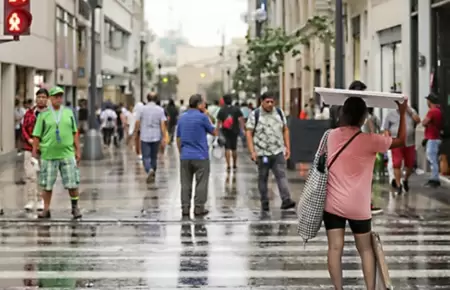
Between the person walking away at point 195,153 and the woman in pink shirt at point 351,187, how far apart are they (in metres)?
6.71

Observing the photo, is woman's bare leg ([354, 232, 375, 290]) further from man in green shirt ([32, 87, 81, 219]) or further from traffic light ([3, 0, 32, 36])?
traffic light ([3, 0, 32, 36])

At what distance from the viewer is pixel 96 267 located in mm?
9797

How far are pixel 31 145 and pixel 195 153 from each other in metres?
3.50

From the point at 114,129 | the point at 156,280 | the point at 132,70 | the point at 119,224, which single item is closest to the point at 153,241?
the point at 119,224

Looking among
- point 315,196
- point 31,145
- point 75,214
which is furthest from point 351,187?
point 31,145

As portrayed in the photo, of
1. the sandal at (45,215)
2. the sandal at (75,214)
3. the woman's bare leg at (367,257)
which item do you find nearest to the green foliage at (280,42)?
the sandal at (75,214)

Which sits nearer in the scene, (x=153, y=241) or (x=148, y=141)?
(x=153, y=241)

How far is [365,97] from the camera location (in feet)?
24.2

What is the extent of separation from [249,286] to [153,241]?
3.27 meters

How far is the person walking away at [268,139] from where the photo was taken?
14.1 metres

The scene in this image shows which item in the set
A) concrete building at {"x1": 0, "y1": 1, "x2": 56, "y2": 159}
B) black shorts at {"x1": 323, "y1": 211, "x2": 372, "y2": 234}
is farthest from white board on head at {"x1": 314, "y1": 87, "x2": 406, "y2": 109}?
concrete building at {"x1": 0, "y1": 1, "x2": 56, "y2": 159}

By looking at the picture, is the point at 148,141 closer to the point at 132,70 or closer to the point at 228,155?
the point at 228,155

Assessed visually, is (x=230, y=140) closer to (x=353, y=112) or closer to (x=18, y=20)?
(x=18, y=20)

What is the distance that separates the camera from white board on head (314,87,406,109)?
7.24m
